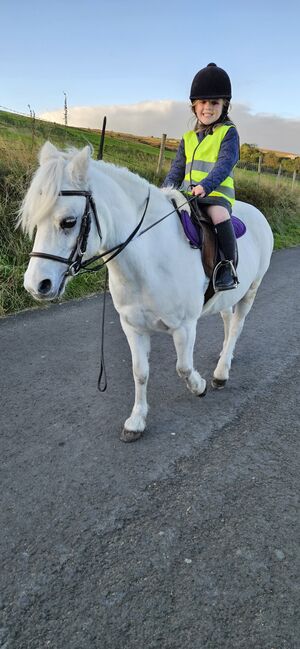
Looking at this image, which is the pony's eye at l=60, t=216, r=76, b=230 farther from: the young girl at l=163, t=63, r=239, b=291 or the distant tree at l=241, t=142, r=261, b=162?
the distant tree at l=241, t=142, r=261, b=162

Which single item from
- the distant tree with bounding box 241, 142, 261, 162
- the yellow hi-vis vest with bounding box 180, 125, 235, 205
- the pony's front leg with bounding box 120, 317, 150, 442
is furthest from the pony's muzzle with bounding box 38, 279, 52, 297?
the distant tree with bounding box 241, 142, 261, 162

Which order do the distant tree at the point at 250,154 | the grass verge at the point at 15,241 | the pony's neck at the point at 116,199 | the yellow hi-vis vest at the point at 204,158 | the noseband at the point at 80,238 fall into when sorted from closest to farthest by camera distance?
1. the noseband at the point at 80,238
2. the pony's neck at the point at 116,199
3. the yellow hi-vis vest at the point at 204,158
4. the grass verge at the point at 15,241
5. the distant tree at the point at 250,154

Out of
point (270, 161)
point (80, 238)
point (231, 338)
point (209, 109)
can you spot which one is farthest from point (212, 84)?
point (270, 161)

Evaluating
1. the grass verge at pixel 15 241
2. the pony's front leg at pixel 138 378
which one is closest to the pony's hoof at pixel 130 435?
the pony's front leg at pixel 138 378

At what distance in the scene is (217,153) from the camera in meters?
3.46

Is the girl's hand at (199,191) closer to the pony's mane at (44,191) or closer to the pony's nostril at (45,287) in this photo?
the pony's mane at (44,191)

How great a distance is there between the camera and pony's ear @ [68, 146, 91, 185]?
90.7 inches

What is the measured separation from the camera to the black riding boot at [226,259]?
339 centimetres

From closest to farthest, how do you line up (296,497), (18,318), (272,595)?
(272,595), (296,497), (18,318)

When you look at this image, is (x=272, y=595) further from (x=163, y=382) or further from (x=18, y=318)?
(x=18, y=318)

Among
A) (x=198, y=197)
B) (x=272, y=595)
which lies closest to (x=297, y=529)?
(x=272, y=595)

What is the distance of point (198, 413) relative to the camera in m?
3.81

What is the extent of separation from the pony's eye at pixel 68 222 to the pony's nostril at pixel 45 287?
0.31 meters

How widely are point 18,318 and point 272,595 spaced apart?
470cm
